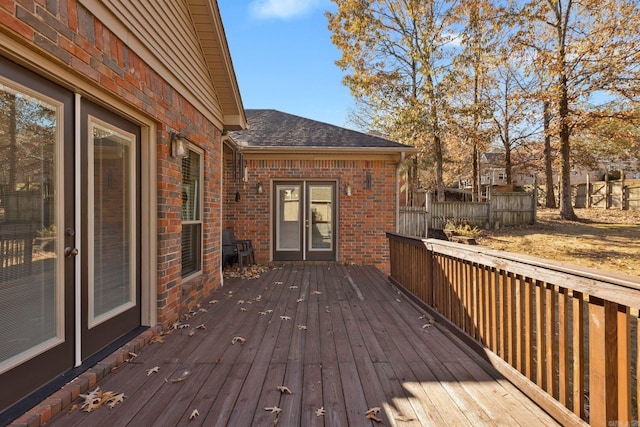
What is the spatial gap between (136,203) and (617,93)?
15.5m

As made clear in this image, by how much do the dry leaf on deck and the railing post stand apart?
3.73ft

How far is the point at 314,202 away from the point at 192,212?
11.6 feet

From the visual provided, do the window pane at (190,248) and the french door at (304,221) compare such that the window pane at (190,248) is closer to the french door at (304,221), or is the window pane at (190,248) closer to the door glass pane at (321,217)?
the french door at (304,221)

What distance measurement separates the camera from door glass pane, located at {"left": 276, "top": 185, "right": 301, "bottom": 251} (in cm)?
742

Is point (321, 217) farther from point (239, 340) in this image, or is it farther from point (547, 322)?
point (547, 322)

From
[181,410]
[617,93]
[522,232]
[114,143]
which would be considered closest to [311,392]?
[181,410]

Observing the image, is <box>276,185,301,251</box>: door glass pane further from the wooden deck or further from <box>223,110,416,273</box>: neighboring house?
the wooden deck

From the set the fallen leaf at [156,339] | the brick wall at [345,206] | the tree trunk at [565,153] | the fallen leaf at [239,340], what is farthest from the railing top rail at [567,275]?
the tree trunk at [565,153]

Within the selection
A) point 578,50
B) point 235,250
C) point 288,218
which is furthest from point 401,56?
point 235,250

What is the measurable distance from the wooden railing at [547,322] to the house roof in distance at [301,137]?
4.06 meters

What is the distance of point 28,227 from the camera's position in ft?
6.43

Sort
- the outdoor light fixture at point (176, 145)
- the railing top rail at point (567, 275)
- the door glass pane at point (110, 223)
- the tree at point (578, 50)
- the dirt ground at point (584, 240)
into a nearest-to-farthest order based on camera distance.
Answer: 1. the railing top rail at point (567, 275)
2. the door glass pane at point (110, 223)
3. the outdoor light fixture at point (176, 145)
4. the dirt ground at point (584, 240)
5. the tree at point (578, 50)

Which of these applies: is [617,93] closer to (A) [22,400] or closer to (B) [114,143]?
(B) [114,143]

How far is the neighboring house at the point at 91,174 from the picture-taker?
6.13 ft
